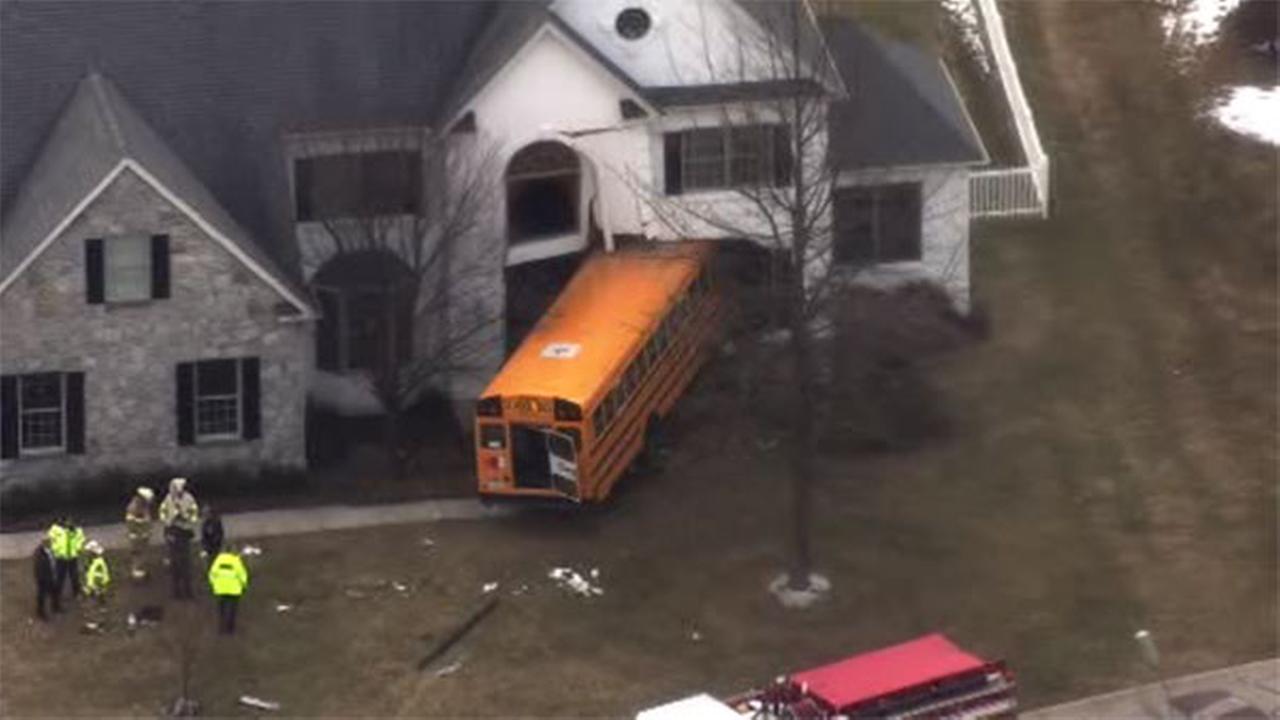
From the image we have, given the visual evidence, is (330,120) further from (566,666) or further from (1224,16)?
(1224,16)

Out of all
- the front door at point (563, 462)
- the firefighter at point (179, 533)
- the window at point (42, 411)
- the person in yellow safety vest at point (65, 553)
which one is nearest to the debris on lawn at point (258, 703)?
the firefighter at point (179, 533)

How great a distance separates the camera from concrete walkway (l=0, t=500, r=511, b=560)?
139ft

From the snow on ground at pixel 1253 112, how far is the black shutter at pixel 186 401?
2422 centimetres

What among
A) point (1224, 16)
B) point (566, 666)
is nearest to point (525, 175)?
point (566, 666)

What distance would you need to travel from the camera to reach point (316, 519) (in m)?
43.1

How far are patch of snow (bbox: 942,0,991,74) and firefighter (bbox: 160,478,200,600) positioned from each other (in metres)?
25.1

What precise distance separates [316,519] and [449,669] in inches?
253

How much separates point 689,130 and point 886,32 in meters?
12.8

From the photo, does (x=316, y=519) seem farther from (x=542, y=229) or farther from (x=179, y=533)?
(x=542, y=229)

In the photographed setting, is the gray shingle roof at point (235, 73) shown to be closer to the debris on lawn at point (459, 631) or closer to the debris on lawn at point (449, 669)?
the debris on lawn at point (459, 631)

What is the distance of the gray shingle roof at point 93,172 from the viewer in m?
42.9

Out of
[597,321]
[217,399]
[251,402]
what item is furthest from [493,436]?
[217,399]

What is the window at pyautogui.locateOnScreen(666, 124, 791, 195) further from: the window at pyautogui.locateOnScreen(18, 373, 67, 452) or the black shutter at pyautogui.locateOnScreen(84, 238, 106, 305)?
the window at pyautogui.locateOnScreen(18, 373, 67, 452)

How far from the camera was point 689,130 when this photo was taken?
1866 inches
